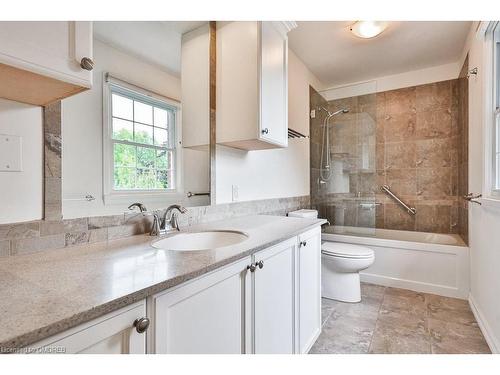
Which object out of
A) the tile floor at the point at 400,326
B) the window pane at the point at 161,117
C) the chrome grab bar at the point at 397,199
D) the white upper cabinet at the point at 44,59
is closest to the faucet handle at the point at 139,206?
the window pane at the point at 161,117

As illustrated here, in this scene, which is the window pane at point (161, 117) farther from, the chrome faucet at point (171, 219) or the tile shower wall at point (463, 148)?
the tile shower wall at point (463, 148)

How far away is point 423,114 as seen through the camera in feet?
10.5

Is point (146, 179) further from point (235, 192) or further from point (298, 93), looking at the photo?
point (298, 93)

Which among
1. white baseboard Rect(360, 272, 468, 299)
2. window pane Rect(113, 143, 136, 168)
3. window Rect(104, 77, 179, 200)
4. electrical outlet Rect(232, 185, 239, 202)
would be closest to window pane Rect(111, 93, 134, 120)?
window Rect(104, 77, 179, 200)

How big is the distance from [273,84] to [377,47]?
1561mm

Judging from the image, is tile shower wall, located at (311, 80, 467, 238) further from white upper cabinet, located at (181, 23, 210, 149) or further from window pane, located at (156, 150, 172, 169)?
window pane, located at (156, 150, 172, 169)

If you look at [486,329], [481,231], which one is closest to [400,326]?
[486,329]

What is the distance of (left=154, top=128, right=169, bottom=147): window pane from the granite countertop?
1.80 feet

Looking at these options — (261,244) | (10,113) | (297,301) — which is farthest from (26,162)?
(297,301)

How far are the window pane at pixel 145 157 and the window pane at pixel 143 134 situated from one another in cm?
4

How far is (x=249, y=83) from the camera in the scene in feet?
5.38

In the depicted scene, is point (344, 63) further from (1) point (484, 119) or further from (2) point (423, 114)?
(1) point (484, 119)

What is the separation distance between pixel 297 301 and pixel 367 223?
1898mm

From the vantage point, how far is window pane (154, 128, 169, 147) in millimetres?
1398
